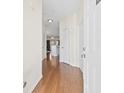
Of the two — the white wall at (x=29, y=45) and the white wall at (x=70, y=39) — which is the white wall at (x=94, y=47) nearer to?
the white wall at (x=29, y=45)

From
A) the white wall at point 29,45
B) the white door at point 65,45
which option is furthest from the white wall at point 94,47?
the white door at point 65,45

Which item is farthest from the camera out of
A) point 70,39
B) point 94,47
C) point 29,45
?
point 70,39

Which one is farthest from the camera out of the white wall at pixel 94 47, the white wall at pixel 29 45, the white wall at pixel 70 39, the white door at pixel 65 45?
the white door at pixel 65 45

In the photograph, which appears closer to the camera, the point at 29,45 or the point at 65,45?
the point at 29,45

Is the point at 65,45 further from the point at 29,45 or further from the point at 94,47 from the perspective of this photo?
the point at 94,47

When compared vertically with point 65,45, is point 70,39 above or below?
Answer: above

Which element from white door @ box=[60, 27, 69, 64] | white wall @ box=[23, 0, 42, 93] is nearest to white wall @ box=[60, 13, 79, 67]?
white door @ box=[60, 27, 69, 64]

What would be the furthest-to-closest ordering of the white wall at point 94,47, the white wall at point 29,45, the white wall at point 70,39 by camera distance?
the white wall at point 70,39, the white wall at point 29,45, the white wall at point 94,47

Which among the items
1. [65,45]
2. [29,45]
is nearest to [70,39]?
[65,45]
